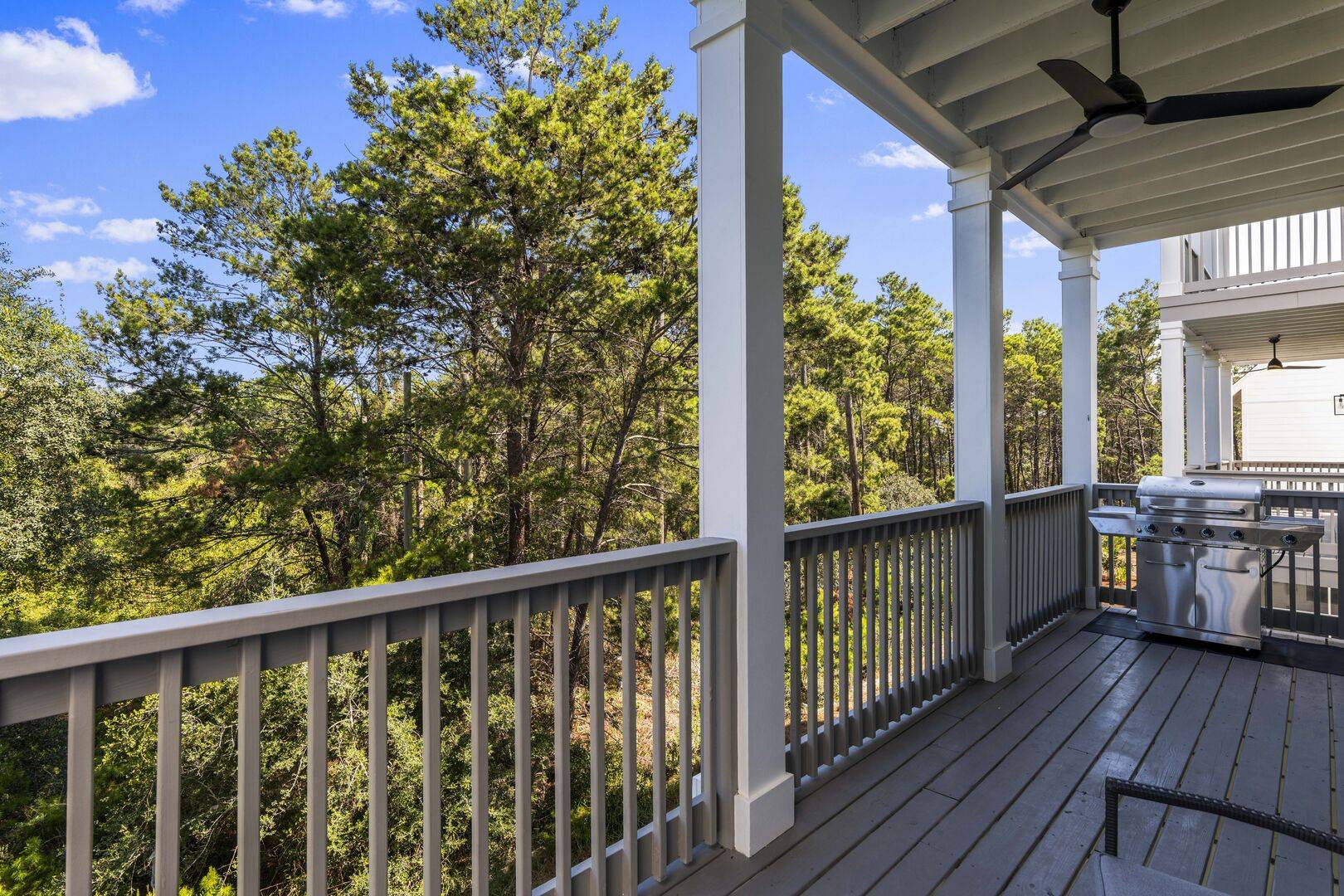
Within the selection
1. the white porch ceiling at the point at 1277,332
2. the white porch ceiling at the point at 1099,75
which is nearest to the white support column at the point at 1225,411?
the white porch ceiling at the point at 1277,332

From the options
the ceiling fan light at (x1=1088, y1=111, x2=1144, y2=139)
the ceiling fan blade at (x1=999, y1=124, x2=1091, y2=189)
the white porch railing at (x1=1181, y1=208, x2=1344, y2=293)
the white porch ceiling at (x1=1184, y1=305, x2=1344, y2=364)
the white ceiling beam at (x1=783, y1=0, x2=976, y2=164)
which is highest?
the white porch railing at (x1=1181, y1=208, x2=1344, y2=293)

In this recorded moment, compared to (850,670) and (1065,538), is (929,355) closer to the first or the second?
(1065,538)

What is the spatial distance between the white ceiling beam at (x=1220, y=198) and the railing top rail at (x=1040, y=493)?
1.85 metres

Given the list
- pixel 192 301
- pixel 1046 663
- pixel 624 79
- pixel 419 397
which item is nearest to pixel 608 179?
pixel 624 79

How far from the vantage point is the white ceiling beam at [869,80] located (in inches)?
90.2

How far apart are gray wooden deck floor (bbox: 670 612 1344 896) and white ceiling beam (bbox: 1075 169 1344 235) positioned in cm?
284

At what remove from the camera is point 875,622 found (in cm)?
282

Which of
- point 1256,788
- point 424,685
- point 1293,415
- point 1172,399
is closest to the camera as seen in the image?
point 424,685

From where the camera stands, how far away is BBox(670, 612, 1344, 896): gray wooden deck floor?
1.85 meters

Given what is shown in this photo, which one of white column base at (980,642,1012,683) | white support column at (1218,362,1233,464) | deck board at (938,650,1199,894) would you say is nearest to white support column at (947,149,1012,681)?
white column base at (980,642,1012,683)

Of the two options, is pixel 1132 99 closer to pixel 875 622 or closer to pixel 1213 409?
pixel 875 622

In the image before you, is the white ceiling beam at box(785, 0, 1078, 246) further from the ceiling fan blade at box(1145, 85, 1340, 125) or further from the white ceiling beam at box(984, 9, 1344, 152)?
the ceiling fan blade at box(1145, 85, 1340, 125)

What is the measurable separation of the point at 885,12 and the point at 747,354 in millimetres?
1447

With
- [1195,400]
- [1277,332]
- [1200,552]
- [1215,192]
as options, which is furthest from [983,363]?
[1195,400]
